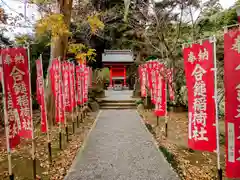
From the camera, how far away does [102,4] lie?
26.8 meters

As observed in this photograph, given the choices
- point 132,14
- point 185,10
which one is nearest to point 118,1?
point 132,14

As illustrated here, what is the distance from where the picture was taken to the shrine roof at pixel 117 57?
82.4 feet

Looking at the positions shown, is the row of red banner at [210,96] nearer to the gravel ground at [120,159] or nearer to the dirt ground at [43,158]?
the gravel ground at [120,159]

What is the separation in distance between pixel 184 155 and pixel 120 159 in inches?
66.0

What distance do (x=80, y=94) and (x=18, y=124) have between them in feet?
21.6

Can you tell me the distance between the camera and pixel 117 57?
25844mm

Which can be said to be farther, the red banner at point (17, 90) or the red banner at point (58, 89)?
the red banner at point (58, 89)

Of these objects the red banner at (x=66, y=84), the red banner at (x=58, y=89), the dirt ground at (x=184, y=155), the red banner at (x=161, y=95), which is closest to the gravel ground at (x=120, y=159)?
the dirt ground at (x=184, y=155)

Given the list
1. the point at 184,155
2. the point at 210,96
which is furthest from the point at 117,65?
the point at 210,96

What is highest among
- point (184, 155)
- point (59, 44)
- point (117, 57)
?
point (117, 57)

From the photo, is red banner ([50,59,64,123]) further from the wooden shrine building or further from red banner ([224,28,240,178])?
the wooden shrine building

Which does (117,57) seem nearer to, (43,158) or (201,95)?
(43,158)

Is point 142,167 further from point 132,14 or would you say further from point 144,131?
point 132,14

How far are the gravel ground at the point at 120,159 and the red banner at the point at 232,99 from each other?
1.50 meters
